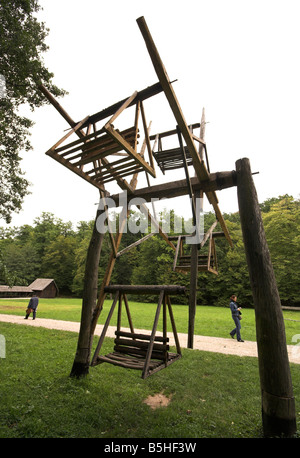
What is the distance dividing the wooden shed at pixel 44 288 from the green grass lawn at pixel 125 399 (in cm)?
3659

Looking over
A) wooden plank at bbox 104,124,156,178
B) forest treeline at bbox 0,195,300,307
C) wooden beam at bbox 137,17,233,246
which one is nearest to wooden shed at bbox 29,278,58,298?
forest treeline at bbox 0,195,300,307

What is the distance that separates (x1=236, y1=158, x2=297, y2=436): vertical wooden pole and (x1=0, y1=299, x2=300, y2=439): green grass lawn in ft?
2.26

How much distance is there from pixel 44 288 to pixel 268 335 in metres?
43.0

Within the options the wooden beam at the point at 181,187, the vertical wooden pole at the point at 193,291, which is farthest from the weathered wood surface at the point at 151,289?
the wooden beam at the point at 181,187

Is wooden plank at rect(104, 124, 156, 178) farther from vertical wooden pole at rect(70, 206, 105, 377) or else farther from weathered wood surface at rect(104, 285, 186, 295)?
vertical wooden pole at rect(70, 206, 105, 377)

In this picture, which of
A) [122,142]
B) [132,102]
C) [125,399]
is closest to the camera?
[122,142]

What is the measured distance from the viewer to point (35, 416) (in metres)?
3.59

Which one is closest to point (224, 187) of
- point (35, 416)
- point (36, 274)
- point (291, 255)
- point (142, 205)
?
point (142, 205)

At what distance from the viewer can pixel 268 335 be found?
3.11 metres

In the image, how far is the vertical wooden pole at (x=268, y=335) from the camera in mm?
2900

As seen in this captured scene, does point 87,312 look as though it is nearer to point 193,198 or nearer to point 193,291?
point 193,291

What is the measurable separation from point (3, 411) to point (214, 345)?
7.34 meters

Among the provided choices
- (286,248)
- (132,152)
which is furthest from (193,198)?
(286,248)
